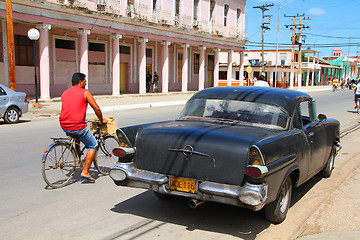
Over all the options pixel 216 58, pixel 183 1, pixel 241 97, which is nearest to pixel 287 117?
pixel 241 97

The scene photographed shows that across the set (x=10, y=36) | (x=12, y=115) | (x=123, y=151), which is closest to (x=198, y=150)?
(x=123, y=151)

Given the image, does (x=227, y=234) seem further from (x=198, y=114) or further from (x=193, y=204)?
(x=198, y=114)

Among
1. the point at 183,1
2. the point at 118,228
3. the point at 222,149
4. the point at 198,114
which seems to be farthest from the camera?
the point at 183,1

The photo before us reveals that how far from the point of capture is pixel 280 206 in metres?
4.64

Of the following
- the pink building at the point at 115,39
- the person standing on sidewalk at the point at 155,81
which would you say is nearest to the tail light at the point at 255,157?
the pink building at the point at 115,39

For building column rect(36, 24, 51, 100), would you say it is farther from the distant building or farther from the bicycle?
the distant building

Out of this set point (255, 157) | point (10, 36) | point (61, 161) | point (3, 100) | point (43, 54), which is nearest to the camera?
point (255, 157)

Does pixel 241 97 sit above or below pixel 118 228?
above

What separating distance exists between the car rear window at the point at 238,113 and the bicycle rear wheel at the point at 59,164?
193cm

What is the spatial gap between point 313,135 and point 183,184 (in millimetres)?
2381

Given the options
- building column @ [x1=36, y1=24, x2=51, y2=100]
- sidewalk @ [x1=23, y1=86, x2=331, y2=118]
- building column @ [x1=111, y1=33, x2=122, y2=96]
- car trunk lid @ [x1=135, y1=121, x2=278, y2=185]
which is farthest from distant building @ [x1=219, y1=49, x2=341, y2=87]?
car trunk lid @ [x1=135, y1=121, x2=278, y2=185]

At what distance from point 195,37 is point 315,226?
3165cm

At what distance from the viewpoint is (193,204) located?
14.0ft

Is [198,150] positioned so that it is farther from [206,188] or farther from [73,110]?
[73,110]
